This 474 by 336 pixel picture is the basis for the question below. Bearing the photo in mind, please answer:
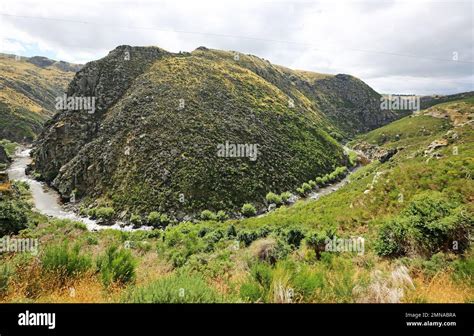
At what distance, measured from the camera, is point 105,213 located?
51.9m

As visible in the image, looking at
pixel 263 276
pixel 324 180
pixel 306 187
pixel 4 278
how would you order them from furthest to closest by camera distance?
pixel 324 180, pixel 306 187, pixel 263 276, pixel 4 278

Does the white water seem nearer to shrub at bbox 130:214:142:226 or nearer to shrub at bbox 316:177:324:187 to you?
shrub at bbox 130:214:142:226

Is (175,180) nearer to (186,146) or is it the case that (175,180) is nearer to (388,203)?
(186,146)

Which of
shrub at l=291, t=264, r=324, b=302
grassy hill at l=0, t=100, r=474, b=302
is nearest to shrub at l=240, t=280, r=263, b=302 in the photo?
grassy hill at l=0, t=100, r=474, b=302

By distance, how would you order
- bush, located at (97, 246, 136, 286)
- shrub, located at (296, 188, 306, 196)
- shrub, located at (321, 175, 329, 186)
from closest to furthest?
bush, located at (97, 246, 136, 286) → shrub, located at (296, 188, 306, 196) → shrub, located at (321, 175, 329, 186)

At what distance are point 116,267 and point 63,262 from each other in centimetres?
119

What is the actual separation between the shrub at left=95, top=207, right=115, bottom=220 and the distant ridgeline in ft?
4.59

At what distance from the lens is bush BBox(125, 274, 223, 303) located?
489 centimetres

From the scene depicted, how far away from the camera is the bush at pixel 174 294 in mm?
4891

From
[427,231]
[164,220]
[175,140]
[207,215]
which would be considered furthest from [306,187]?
[427,231]

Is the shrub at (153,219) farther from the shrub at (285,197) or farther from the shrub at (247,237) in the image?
the shrub at (247,237)

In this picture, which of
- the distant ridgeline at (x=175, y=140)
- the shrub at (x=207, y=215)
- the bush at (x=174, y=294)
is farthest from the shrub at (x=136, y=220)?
the bush at (x=174, y=294)

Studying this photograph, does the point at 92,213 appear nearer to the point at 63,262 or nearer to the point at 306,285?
the point at 63,262
